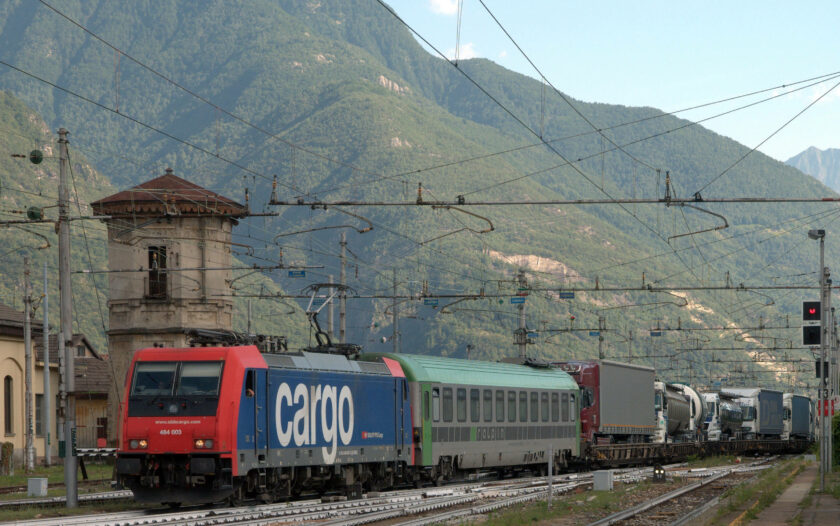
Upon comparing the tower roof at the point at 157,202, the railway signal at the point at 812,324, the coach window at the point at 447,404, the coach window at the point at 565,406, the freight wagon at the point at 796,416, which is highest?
the tower roof at the point at 157,202

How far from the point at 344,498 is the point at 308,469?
5.14 ft

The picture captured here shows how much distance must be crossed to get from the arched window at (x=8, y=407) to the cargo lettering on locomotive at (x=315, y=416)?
29216 millimetres

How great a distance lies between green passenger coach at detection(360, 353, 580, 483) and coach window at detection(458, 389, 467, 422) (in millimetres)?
28

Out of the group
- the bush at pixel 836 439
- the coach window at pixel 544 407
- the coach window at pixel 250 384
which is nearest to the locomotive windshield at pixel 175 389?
the coach window at pixel 250 384

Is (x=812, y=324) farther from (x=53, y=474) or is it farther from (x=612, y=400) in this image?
(x=53, y=474)

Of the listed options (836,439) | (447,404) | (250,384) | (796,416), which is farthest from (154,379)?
(796,416)

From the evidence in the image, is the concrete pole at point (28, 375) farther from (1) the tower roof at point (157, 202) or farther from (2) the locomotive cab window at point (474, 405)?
(2) the locomotive cab window at point (474, 405)

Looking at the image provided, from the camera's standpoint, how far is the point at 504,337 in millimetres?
152625

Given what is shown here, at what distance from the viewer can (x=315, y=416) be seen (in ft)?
88.9

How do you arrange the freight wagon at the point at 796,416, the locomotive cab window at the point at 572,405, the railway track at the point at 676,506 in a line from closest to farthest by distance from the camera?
the railway track at the point at 676,506
the locomotive cab window at the point at 572,405
the freight wagon at the point at 796,416

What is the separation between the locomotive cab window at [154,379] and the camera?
24.5m

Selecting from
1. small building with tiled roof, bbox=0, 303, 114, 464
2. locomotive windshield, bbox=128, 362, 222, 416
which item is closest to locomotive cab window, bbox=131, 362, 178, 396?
locomotive windshield, bbox=128, 362, 222, 416

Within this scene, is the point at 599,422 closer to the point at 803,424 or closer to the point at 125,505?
the point at 125,505

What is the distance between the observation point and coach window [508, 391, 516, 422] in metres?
38.4
